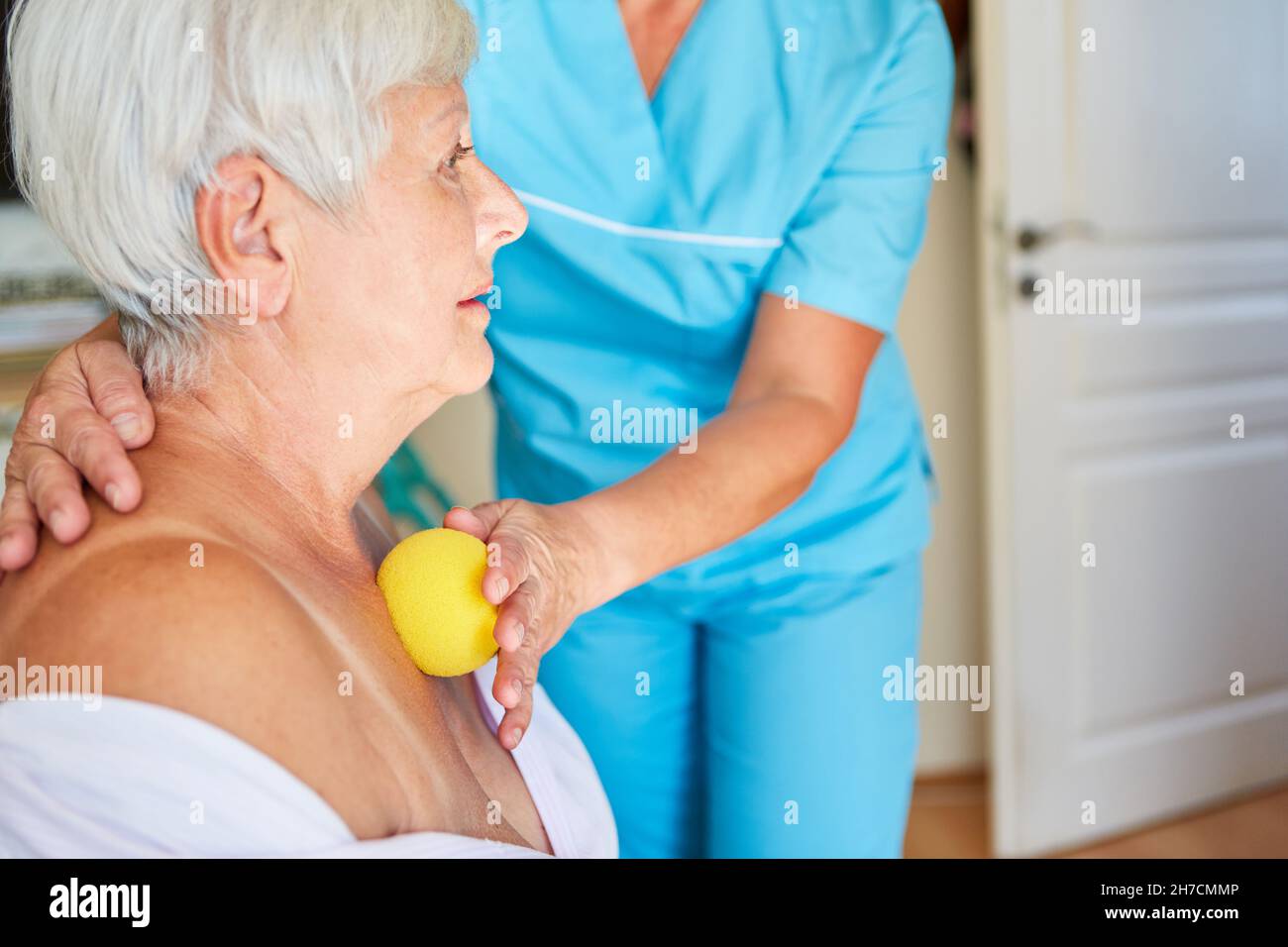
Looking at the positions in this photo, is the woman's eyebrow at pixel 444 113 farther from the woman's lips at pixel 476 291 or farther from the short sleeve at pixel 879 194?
the short sleeve at pixel 879 194

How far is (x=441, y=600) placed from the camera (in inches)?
28.3

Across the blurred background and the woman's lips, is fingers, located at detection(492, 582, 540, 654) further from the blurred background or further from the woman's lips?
the blurred background

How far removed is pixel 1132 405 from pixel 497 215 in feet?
3.87

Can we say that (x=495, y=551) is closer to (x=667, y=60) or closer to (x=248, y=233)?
(x=248, y=233)

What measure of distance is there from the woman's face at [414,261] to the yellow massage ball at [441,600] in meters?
0.11

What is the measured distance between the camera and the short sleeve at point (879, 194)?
1.01 m

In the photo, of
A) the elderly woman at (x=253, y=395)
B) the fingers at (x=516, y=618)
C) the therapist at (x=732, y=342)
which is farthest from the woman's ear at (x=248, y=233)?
the therapist at (x=732, y=342)

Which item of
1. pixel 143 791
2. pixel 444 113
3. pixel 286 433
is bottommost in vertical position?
pixel 143 791

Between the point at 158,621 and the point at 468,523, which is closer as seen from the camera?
the point at 158,621

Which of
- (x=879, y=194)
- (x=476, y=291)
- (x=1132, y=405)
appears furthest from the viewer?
(x=1132, y=405)

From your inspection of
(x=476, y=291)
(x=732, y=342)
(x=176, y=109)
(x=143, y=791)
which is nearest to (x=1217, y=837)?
(x=732, y=342)
